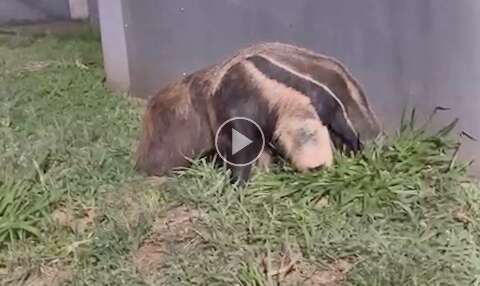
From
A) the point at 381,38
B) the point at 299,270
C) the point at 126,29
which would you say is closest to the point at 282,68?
the point at 381,38

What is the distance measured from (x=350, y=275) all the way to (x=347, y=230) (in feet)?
0.99

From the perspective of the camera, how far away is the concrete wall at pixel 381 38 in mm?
4617

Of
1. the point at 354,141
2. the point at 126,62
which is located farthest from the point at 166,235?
the point at 126,62

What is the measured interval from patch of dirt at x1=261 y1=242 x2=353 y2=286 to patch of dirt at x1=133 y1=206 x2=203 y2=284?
371 mm

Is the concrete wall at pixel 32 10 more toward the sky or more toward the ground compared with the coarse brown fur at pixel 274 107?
more toward the ground

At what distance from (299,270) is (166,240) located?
2.03ft

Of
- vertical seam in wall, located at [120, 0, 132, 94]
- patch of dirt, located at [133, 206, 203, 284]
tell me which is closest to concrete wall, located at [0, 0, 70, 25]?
vertical seam in wall, located at [120, 0, 132, 94]

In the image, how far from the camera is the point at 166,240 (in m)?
4.26

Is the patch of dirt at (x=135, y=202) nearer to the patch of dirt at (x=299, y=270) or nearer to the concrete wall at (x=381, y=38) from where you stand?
the patch of dirt at (x=299, y=270)

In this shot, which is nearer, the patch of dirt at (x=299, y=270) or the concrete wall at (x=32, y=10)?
the patch of dirt at (x=299, y=270)

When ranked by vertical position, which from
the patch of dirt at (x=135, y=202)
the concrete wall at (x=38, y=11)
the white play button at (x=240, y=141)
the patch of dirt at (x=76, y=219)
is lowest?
the concrete wall at (x=38, y=11)

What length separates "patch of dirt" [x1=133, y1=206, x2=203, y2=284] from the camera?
410 cm

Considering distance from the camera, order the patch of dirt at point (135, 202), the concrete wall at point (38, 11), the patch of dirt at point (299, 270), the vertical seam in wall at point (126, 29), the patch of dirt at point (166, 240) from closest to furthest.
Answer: the patch of dirt at point (299, 270)
the patch of dirt at point (166, 240)
the patch of dirt at point (135, 202)
the vertical seam in wall at point (126, 29)
the concrete wall at point (38, 11)

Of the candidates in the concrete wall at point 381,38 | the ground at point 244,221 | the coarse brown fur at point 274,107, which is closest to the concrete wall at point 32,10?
the concrete wall at point 381,38
